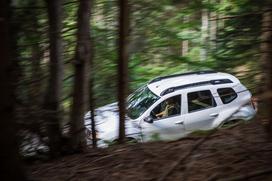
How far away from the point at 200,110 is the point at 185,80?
2.56 feet

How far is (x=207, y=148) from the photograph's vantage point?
498 centimetres

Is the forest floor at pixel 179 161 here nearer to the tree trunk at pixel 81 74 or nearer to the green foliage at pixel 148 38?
the tree trunk at pixel 81 74

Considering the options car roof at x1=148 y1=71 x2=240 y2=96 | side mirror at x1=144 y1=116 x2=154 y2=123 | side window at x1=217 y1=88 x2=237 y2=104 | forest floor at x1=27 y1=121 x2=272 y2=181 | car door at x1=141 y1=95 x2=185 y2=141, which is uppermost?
forest floor at x1=27 y1=121 x2=272 y2=181

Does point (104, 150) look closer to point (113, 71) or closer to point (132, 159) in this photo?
point (132, 159)

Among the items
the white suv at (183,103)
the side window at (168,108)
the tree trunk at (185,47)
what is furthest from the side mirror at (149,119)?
the tree trunk at (185,47)

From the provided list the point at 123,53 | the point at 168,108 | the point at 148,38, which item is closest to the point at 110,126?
the point at 168,108

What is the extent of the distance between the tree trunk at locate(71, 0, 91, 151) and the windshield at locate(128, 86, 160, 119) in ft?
12.0

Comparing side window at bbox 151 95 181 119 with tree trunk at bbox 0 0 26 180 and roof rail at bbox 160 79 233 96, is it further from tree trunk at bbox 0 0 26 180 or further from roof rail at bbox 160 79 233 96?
tree trunk at bbox 0 0 26 180

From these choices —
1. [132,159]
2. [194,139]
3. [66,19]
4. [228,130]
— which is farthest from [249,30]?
[66,19]

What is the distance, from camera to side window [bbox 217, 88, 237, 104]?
33.7ft

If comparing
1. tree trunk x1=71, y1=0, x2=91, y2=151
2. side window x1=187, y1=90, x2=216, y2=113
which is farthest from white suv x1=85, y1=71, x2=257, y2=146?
tree trunk x1=71, y1=0, x2=91, y2=151

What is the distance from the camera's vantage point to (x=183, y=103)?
33.4 feet

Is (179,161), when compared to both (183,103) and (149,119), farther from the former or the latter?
(183,103)

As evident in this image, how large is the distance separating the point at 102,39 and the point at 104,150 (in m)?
2.94
